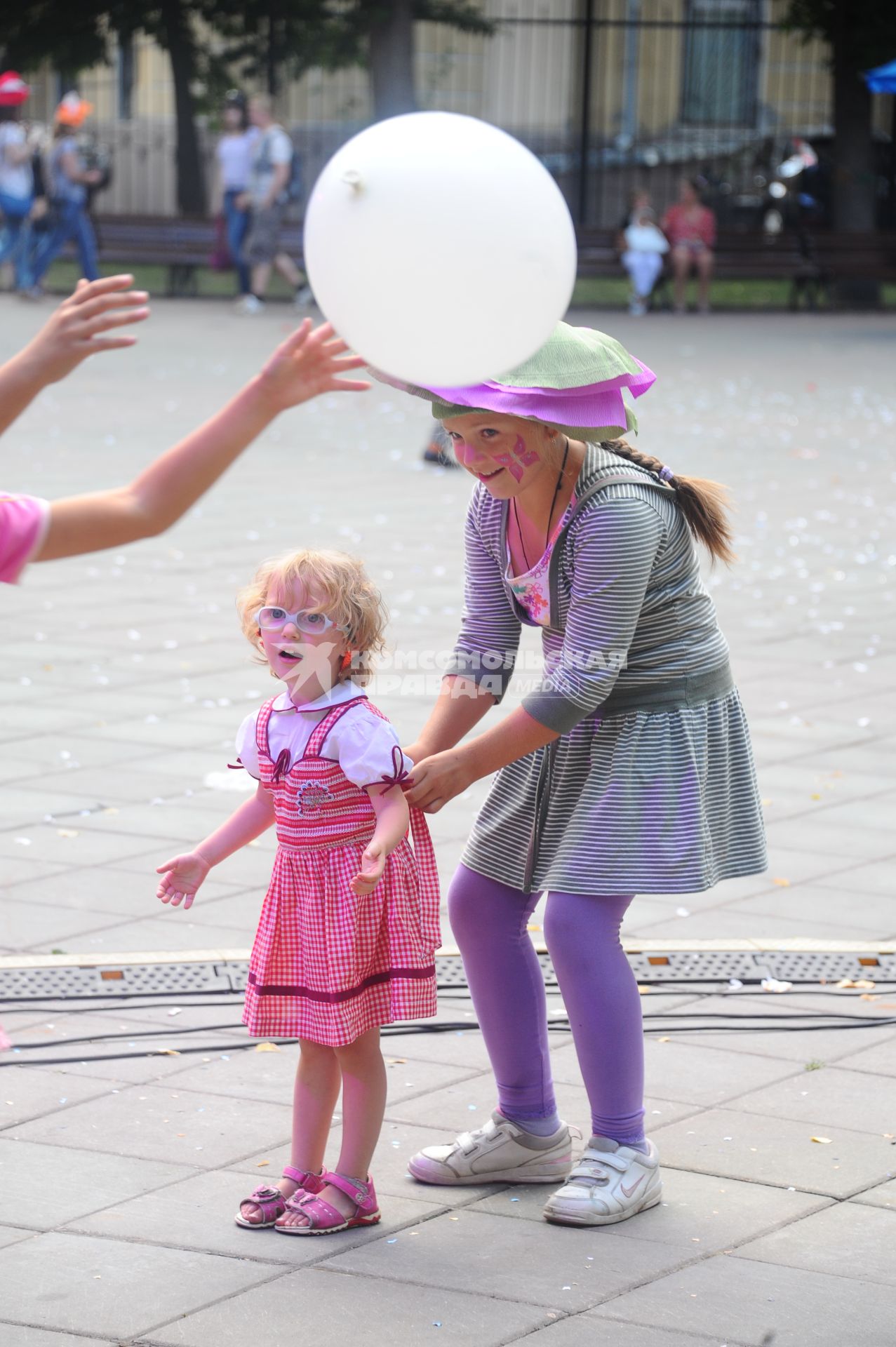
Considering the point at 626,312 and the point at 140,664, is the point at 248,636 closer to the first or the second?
the point at 140,664

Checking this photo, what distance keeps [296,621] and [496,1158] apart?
42.4 inches

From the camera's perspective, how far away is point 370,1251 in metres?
3.32

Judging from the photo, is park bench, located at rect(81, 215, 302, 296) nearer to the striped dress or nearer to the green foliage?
the green foliage

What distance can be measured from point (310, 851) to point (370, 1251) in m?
0.68

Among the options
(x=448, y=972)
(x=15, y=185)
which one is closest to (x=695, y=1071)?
(x=448, y=972)

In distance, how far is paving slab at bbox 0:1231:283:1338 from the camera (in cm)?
303

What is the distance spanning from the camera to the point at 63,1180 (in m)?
3.56

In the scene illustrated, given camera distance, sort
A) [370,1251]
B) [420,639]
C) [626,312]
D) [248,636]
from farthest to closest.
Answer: [626,312], [420,639], [248,636], [370,1251]

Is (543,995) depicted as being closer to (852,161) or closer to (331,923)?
(331,923)

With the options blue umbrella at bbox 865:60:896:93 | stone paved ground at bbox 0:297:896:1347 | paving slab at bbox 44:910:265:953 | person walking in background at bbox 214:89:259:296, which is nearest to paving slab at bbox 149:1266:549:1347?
stone paved ground at bbox 0:297:896:1347

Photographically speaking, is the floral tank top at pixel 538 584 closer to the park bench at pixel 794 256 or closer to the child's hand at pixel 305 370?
the child's hand at pixel 305 370

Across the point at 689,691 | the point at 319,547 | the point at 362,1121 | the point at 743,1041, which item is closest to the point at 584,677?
the point at 689,691

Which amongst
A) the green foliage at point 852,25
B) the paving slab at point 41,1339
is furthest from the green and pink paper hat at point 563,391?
the green foliage at point 852,25

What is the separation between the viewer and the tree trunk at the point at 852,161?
27875 millimetres
